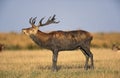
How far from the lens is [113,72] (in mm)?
16859

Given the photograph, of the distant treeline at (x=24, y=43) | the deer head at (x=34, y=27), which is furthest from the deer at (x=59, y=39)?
the distant treeline at (x=24, y=43)

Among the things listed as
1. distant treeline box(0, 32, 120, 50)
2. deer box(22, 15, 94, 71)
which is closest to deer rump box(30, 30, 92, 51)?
deer box(22, 15, 94, 71)

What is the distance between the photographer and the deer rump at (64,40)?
61.3ft

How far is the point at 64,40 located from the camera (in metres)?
18.7

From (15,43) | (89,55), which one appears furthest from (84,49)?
(15,43)

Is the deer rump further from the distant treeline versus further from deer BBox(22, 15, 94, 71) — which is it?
the distant treeline

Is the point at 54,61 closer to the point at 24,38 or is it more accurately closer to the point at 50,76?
the point at 50,76

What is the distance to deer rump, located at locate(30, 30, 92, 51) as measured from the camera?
18672 millimetres

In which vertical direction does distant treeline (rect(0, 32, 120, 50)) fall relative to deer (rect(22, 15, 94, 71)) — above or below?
below

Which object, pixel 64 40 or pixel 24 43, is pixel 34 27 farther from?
pixel 24 43

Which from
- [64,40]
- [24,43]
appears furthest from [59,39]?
[24,43]

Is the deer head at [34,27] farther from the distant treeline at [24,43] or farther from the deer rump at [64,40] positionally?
the distant treeline at [24,43]

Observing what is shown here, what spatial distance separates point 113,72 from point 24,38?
88.6 ft

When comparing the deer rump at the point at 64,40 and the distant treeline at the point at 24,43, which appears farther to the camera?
the distant treeline at the point at 24,43
